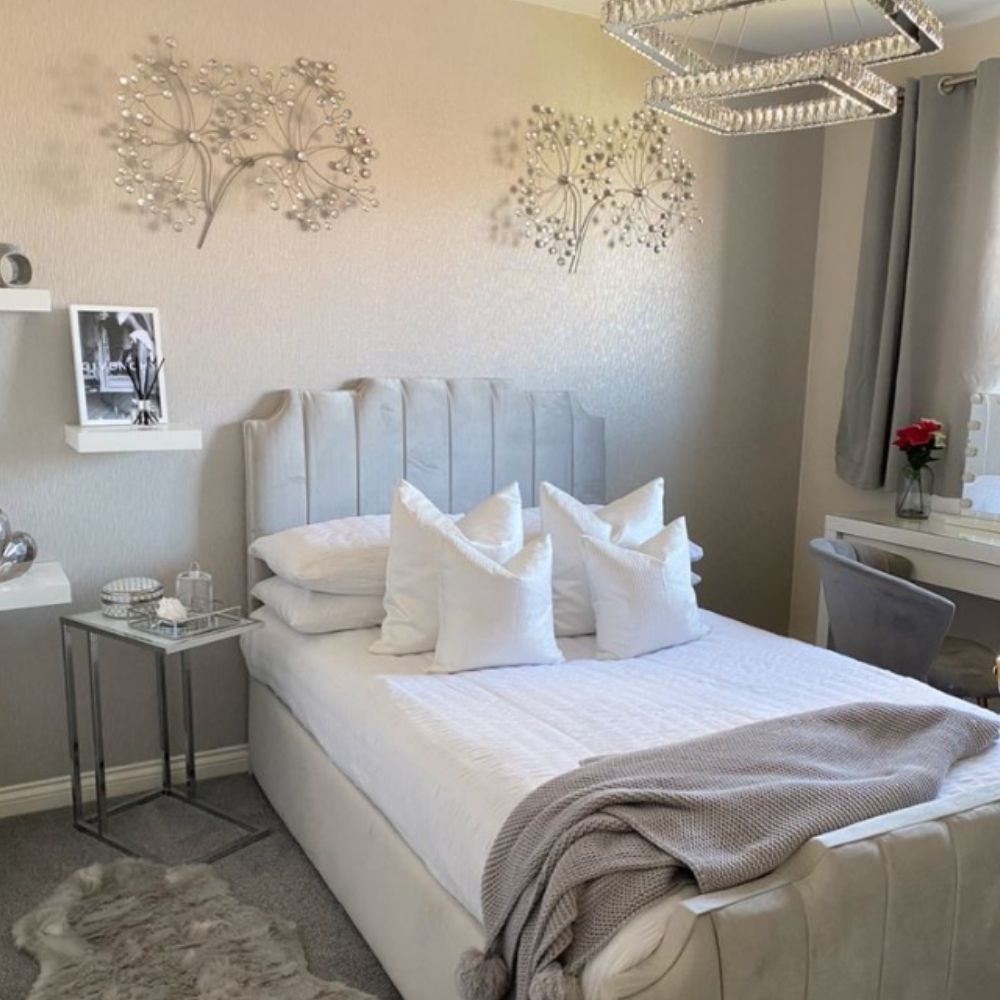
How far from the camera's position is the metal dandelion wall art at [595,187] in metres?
3.33

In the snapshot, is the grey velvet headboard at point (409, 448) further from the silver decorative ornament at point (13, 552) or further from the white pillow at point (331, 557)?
the silver decorative ornament at point (13, 552)

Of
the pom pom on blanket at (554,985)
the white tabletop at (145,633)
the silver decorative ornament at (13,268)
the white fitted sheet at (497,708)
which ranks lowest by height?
the pom pom on blanket at (554,985)

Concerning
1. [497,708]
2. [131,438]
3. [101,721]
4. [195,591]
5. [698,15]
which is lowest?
[101,721]

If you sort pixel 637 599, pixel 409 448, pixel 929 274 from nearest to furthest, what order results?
pixel 637 599 → pixel 409 448 → pixel 929 274

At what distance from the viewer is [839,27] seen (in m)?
3.51

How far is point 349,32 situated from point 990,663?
2.79 meters

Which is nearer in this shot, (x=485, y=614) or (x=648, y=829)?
(x=648, y=829)

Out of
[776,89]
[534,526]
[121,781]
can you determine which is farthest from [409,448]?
[776,89]

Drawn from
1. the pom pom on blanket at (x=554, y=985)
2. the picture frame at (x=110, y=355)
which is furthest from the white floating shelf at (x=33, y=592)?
the pom pom on blanket at (x=554, y=985)

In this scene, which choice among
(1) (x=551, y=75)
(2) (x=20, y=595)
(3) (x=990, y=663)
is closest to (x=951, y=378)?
(3) (x=990, y=663)

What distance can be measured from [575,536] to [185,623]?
1.12 m

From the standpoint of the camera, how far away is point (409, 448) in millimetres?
3172

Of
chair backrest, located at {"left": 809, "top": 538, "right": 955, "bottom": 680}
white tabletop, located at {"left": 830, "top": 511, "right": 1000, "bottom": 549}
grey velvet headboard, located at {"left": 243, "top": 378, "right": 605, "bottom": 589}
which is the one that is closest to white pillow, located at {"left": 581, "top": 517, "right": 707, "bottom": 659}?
chair backrest, located at {"left": 809, "top": 538, "right": 955, "bottom": 680}

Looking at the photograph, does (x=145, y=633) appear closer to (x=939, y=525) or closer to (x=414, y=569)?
(x=414, y=569)
